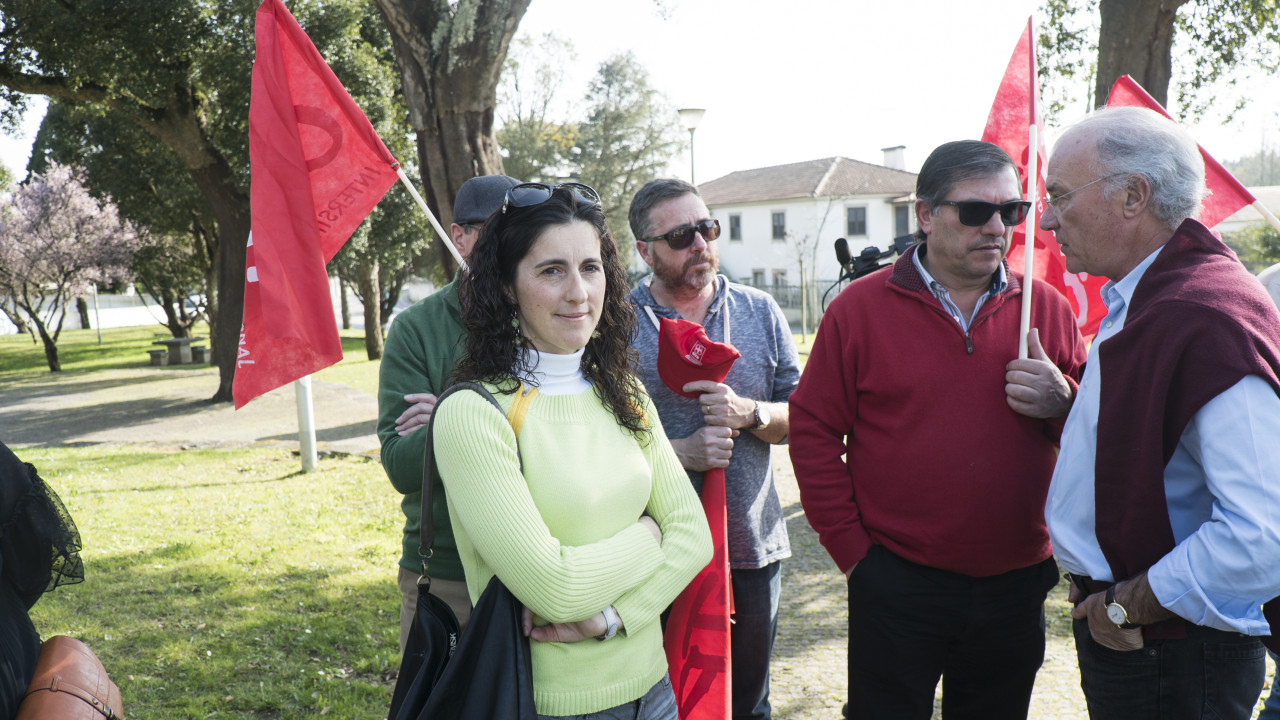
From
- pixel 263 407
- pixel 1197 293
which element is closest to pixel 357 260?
pixel 263 407

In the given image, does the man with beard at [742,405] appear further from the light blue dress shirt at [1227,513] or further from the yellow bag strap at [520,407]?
the light blue dress shirt at [1227,513]

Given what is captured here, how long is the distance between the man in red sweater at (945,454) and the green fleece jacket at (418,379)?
1166 mm

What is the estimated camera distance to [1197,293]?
1952mm

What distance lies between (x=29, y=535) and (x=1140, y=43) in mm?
8049

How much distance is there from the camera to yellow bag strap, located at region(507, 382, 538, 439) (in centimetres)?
195

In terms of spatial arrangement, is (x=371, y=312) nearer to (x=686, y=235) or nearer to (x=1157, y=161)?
(x=686, y=235)

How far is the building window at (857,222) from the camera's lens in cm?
4716

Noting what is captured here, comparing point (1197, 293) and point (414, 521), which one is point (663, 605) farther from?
point (1197, 293)

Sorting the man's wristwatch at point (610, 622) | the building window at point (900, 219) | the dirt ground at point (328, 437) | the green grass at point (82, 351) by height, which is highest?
the building window at point (900, 219)

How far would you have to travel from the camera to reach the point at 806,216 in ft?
158

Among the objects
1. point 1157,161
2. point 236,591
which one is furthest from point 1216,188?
point 236,591

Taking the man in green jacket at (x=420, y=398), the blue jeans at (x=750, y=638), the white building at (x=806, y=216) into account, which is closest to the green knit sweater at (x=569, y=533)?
the man in green jacket at (x=420, y=398)

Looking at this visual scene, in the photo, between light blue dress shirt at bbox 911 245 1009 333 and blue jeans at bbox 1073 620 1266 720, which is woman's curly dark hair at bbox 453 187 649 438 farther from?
blue jeans at bbox 1073 620 1266 720

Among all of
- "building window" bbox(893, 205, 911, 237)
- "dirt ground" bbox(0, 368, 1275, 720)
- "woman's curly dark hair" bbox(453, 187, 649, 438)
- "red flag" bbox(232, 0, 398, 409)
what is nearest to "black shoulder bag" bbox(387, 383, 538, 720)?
"woman's curly dark hair" bbox(453, 187, 649, 438)
